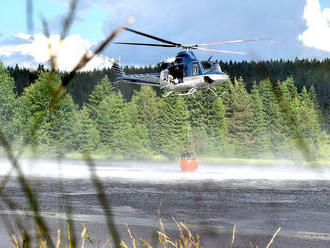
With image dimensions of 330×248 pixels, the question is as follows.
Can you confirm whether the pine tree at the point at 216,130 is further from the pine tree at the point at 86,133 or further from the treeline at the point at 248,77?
the treeline at the point at 248,77

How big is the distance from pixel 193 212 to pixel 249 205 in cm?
428

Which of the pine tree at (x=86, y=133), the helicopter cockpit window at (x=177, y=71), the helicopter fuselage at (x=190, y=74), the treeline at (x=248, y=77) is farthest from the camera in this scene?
the treeline at (x=248, y=77)

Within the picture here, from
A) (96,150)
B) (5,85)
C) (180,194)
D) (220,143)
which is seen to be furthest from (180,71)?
(96,150)

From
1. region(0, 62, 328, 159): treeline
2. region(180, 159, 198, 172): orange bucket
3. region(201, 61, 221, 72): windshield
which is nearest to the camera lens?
region(201, 61, 221, 72): windshield

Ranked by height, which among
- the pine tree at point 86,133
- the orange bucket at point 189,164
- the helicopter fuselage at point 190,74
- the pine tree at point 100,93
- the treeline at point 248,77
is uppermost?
the treeline at point 248,77

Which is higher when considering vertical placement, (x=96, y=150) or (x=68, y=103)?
(x=68, y=103)

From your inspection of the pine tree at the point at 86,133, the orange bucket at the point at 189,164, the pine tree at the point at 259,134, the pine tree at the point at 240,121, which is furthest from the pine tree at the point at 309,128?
the orange bucket at the point at 189,164

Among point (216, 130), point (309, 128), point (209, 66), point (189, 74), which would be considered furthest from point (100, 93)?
point (209, 66)

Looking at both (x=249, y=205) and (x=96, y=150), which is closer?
(x=249, y=205)

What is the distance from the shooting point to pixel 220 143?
87.0 meters

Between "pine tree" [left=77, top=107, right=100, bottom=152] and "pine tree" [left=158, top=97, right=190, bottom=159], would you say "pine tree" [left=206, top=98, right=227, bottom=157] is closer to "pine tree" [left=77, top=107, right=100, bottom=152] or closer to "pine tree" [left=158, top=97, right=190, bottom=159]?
"pine tree" [left=158, top=97, right=190, bottom=159]

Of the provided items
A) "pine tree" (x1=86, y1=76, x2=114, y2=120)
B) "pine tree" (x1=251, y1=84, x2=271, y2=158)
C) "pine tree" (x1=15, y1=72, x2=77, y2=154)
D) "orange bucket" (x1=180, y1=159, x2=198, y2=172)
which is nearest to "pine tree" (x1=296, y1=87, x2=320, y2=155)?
"pine tree" (x1=251, y1=84, x2=271, y2=158)

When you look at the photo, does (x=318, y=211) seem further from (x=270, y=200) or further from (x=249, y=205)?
(x=270, y=200)

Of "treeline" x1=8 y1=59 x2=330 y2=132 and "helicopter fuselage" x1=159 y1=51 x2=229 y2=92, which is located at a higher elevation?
"treeline" x1=8 y1=59 x2=330 y2=132
